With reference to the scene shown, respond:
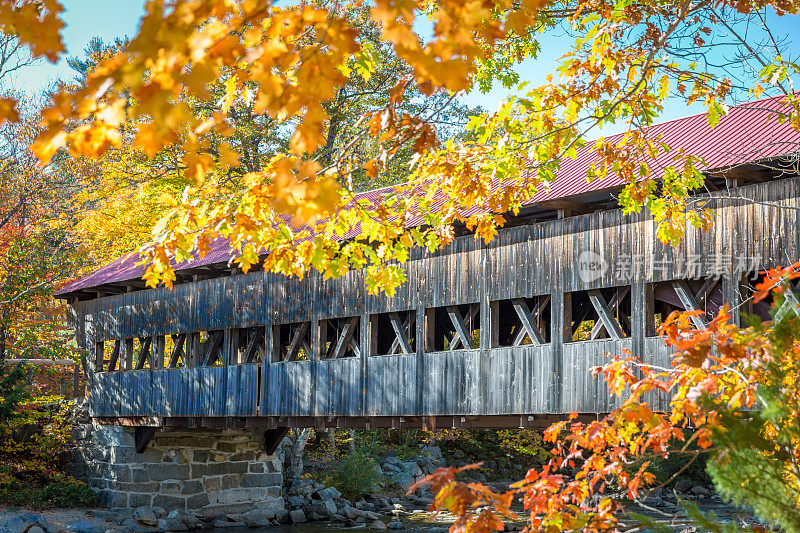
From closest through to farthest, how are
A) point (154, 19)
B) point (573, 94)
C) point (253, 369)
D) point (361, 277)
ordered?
point (154, 19), point (573, 94), point (361, 277), point (253, 369)

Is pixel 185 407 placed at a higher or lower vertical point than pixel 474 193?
lower

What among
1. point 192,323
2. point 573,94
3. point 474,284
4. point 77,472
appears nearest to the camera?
point 573,94

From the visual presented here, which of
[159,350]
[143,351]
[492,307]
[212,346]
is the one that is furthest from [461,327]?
Result: [143,351]

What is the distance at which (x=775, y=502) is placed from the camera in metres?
2.72

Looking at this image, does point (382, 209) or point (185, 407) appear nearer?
point (382, 209)

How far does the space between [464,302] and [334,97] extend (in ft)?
22.3

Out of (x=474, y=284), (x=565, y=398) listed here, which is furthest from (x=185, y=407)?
(x=565, y=398)

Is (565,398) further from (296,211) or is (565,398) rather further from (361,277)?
(296,211)

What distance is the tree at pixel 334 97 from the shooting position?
7.13ft

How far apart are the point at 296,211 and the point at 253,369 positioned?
11.3 metres

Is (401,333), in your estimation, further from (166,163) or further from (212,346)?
(166,163)

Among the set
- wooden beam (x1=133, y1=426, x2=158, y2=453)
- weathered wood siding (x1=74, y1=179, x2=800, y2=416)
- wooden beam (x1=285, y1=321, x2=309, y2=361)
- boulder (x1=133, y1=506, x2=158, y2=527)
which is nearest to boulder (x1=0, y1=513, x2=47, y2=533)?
boulder (x1=133, y1=506, x2=158, y2=527)

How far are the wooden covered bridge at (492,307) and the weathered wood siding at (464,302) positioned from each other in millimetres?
19

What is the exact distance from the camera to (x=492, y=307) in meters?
10.4
